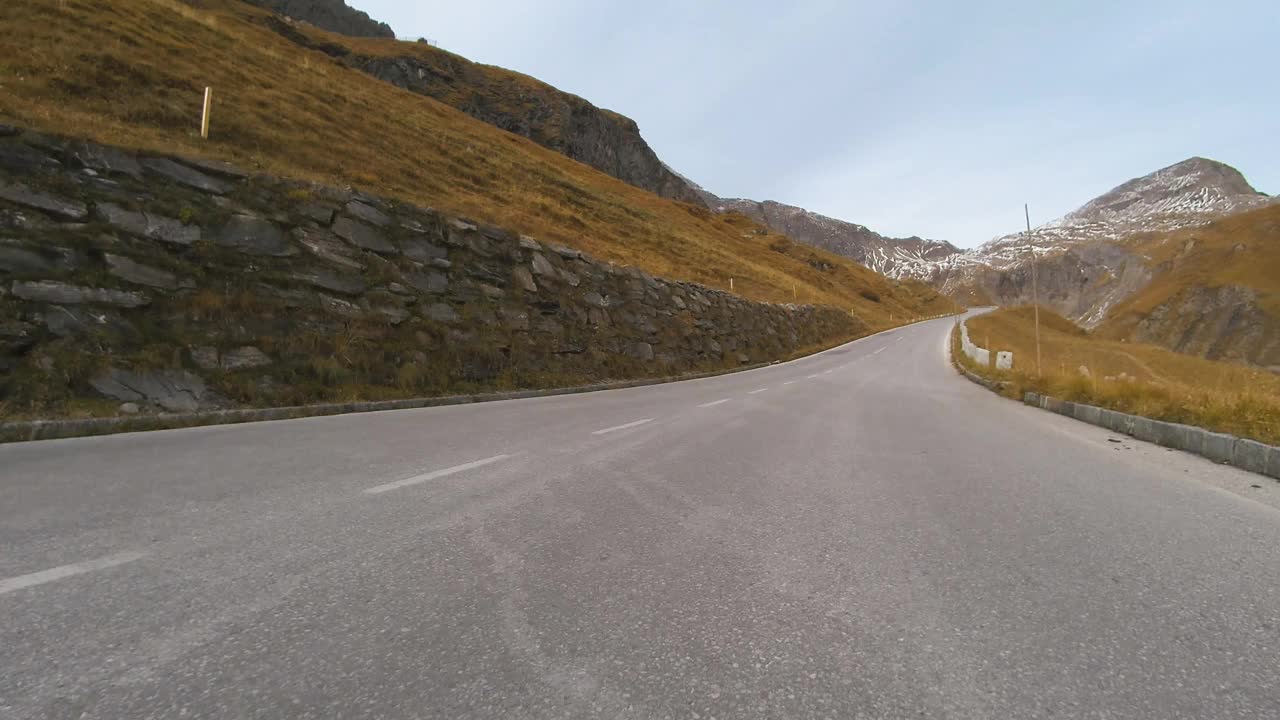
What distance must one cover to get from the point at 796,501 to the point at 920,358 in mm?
26836

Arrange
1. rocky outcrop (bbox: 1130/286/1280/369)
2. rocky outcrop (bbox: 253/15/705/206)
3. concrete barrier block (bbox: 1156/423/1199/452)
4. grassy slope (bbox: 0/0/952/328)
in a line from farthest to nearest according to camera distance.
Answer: rocky outcrop (bbox: 1130/286/1280/369) < rocky outcrop (bbox: 253/15/705/206) < grassy slope (bbox: 0/0/952/328) < concrete barrier block (bbox: 1156/423/1199/452)

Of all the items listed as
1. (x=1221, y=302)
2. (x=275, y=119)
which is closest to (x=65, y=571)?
(x=275, y=119)

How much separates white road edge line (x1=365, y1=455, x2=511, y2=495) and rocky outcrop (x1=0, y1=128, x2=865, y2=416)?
553cm

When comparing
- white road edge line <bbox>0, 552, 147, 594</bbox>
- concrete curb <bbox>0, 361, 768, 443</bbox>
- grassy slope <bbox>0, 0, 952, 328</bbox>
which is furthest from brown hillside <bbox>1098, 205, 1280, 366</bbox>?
white road edge line <bbox>0, 552, 147, 594</bbox>

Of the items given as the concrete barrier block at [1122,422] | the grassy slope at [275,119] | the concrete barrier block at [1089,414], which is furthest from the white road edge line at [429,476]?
the grassy slope at [275,119]

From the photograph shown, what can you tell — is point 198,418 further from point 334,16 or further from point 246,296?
point 334,16

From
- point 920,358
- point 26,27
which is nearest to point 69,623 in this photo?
point 26,27

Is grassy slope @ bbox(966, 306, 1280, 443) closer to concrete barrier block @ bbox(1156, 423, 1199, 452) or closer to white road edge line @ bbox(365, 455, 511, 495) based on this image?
concrete barrier block @ bbox(1156, 423, 1199, 452)

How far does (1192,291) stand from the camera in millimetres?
98500

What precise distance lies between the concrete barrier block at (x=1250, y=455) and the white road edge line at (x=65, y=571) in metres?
8.83

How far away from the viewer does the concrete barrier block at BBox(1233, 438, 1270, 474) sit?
5.57 meters

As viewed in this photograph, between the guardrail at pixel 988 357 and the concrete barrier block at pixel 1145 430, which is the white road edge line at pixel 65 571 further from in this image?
the guardrail at pixel 988 357

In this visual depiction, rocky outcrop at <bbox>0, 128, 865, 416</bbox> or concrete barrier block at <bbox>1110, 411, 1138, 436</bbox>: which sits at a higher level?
rocky outcrop at <bbox>0, 128, 865, 416</bbox>

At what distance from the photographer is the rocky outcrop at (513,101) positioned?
67.2 m
